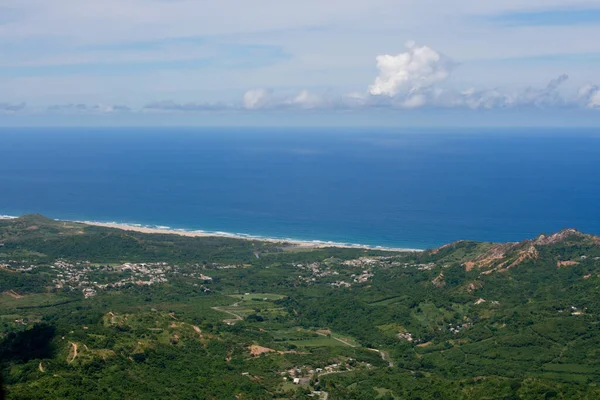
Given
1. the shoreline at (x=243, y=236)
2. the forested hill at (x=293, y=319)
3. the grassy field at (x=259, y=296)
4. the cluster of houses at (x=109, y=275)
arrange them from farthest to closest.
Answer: the shoreline at (x=243, y=236) → the cluster of houses at (x=109, y=275) → the grassy field at (x=259, y=296) → the forested hill at (x=293, y=319)

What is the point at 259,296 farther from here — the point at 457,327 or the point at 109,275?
the point at 457,327

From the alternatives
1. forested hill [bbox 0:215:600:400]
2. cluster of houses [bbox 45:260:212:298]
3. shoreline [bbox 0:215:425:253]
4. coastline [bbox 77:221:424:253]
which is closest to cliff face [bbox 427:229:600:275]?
forested hill [bbox 0:215:600:400]

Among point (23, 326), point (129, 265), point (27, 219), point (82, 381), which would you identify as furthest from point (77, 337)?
point (27, 219)

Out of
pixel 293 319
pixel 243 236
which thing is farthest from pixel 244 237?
pixel 293 319

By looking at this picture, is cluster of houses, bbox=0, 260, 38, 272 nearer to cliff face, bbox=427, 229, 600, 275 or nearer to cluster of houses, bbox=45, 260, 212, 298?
cluster of houses, bbox=45, 260, 212, 298

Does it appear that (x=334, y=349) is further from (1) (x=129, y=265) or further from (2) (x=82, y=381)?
(1) (x=129, y=265)

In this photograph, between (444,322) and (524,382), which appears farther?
(444,322)

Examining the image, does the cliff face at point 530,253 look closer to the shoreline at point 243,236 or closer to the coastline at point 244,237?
the shoreline at point 243,236

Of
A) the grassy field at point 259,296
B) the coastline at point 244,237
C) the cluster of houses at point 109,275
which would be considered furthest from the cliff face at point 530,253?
the cluster of houses at point 109,275

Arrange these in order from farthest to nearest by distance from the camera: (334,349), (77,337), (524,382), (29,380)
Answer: (334,349) → (77,337) → (524,382) → (29,380)
